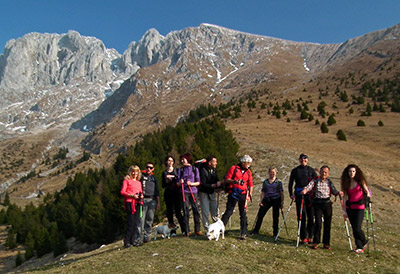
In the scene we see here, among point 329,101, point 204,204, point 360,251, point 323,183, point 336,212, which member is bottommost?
point 336,212

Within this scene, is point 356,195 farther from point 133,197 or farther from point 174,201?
point 133,197

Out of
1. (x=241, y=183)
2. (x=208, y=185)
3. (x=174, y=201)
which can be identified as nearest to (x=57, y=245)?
(x=174, y=201)

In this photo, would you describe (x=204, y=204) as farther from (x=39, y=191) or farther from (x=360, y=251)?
(x=39, y=191)

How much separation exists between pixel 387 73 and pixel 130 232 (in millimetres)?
167813

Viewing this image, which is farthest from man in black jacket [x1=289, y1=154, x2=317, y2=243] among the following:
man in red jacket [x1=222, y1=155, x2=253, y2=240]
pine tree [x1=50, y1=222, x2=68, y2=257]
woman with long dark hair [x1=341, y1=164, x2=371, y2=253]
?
pine tree [x1=50, y1=222, x2=68, y2=257]

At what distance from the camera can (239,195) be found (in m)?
10.5

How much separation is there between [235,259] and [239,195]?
7.74 ft

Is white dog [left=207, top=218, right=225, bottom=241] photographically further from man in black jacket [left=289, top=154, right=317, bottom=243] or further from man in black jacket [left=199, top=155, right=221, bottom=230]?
man in black jacket [left=289, top=154, right=317, bottom=243]

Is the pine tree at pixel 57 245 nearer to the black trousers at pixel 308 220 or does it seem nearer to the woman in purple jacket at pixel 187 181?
the woman in purple jacket at pixel 187 181

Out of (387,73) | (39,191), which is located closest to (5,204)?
(39,191)

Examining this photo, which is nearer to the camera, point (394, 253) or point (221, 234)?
point (394, 253)

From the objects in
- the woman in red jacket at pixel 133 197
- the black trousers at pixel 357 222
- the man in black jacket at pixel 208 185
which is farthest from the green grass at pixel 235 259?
the man in black jacket at pixel 208 185

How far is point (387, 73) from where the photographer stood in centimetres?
14062

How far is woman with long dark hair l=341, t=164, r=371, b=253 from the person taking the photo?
9672 millimetres
